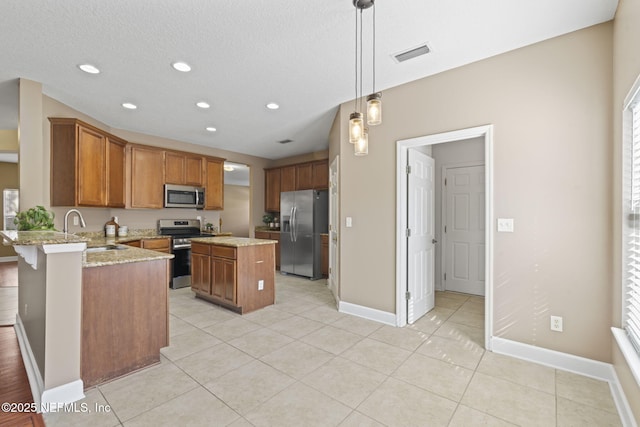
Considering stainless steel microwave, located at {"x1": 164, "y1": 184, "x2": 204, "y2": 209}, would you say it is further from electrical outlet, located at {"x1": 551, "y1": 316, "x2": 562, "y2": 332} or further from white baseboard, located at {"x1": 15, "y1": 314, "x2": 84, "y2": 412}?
electrical outlet, located at {"x1": 551, "y1": 316, "x2": 562, "y2": 332}

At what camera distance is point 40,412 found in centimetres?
182

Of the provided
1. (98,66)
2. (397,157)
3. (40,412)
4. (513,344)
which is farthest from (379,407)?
(98,66)

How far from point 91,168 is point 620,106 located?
5479 mm

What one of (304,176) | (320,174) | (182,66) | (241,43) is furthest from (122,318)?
(304,176)

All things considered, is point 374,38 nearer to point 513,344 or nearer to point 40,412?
point 513,344

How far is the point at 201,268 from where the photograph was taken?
163 inches

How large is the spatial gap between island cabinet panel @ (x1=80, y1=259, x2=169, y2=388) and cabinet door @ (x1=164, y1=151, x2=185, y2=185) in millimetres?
3277

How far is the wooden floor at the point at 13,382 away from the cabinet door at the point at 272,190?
15.3 ft

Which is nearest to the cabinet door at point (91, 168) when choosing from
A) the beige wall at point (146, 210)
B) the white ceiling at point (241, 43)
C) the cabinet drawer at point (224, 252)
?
the beige wall at point (146, 210)

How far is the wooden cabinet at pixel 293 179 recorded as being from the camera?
6.08 m

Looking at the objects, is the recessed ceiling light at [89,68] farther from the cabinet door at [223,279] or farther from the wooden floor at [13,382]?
the wooden floor at [13,382]

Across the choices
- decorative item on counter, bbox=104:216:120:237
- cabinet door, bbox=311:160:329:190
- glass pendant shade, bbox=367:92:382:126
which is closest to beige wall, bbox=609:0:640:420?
glass pendant shade, bbox=367:92:382:126

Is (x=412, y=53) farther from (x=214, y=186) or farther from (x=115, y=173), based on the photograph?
(x=214, y=186)

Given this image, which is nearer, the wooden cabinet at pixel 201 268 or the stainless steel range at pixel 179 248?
the wooden cabinet at pixel 201 268
